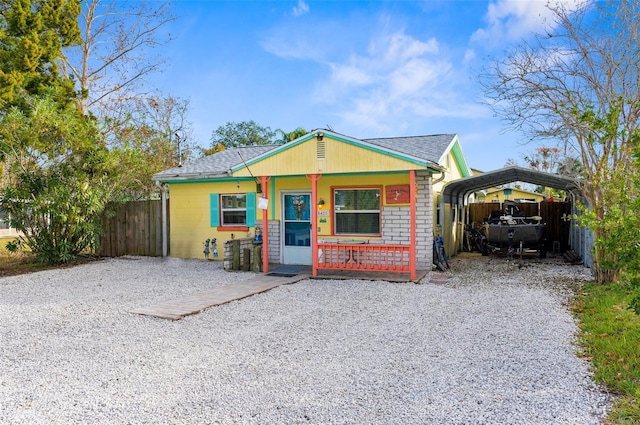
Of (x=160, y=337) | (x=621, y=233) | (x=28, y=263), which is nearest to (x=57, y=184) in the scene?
(x=28, y=263)

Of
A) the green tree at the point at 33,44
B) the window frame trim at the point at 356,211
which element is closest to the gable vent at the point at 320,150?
the window frame trim at the point at 356,211

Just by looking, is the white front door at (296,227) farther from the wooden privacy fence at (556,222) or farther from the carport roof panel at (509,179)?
the wooden privacy fence at (556,222)

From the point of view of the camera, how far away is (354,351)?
15.6 feet

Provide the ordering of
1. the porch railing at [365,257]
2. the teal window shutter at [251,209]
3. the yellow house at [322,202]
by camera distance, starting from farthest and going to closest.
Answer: the teal window shutter at [251,209], the porch railing at [365,257], the yellow house at [322,202]

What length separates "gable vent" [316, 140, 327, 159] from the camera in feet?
29.9

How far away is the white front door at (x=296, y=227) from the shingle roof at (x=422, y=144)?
2355 mm

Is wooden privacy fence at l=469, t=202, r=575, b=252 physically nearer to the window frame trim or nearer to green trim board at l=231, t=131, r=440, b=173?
the window frame trim

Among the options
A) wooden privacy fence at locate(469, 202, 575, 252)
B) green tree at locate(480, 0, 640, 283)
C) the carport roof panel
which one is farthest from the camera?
wooden privacy fence at locate(469, 202, 575, 252)

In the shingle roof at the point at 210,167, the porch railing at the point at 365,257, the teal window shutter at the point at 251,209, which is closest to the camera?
the porch railing at the point at 365,257

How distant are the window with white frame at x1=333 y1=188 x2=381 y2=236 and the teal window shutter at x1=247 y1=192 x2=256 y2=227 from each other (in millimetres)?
2368

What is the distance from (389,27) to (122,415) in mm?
11924

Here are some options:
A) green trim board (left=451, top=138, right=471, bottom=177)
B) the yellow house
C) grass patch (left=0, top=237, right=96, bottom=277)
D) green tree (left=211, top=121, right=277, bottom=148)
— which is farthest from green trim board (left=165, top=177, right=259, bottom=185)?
green tree (left=211, top=121, right=277, bottom=148)

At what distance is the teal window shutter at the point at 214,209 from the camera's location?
1223 cm

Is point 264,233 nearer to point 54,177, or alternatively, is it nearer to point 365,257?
point 365,257
